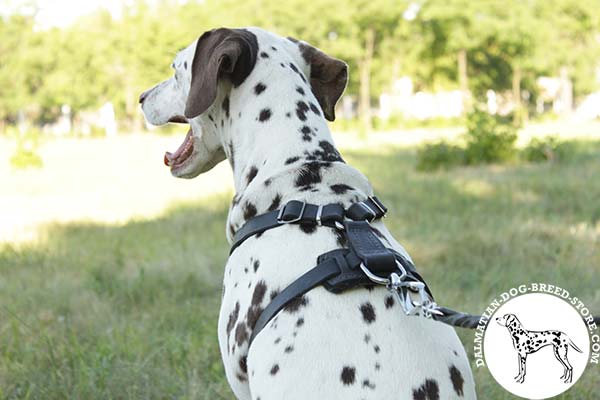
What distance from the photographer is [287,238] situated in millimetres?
2475

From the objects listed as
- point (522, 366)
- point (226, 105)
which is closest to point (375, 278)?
point (522, 366)

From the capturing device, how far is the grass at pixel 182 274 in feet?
13.7

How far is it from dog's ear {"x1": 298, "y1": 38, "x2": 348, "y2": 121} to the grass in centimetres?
169

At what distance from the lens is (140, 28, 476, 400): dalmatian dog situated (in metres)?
2.12

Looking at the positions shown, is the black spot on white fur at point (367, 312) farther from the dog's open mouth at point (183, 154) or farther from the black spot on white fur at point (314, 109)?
the dog's open mouth at point (183, 154)

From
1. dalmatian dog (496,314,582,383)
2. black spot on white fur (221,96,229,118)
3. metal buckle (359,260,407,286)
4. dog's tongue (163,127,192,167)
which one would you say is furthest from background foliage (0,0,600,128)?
dalmatian dog (496,314,582,383)

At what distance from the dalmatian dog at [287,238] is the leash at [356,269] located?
32mm

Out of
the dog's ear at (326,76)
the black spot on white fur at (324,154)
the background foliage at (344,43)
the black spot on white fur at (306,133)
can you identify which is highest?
the dog's ear at (326,76)

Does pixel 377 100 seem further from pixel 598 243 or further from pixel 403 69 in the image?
pixel 598 243

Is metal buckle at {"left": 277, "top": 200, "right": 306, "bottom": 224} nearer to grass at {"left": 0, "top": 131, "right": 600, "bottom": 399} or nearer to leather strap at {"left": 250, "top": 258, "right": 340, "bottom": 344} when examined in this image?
leather strap at {"left": 250, "top": 258, "right": 340, "bottom": 344}

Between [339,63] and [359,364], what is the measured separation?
66.6 inches

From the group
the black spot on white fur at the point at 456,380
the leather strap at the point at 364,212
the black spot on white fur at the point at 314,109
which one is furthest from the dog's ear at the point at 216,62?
the black spot on white fur at the point at 456,380

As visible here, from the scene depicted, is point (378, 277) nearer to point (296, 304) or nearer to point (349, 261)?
point (349, 261)

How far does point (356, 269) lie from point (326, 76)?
138 cm
